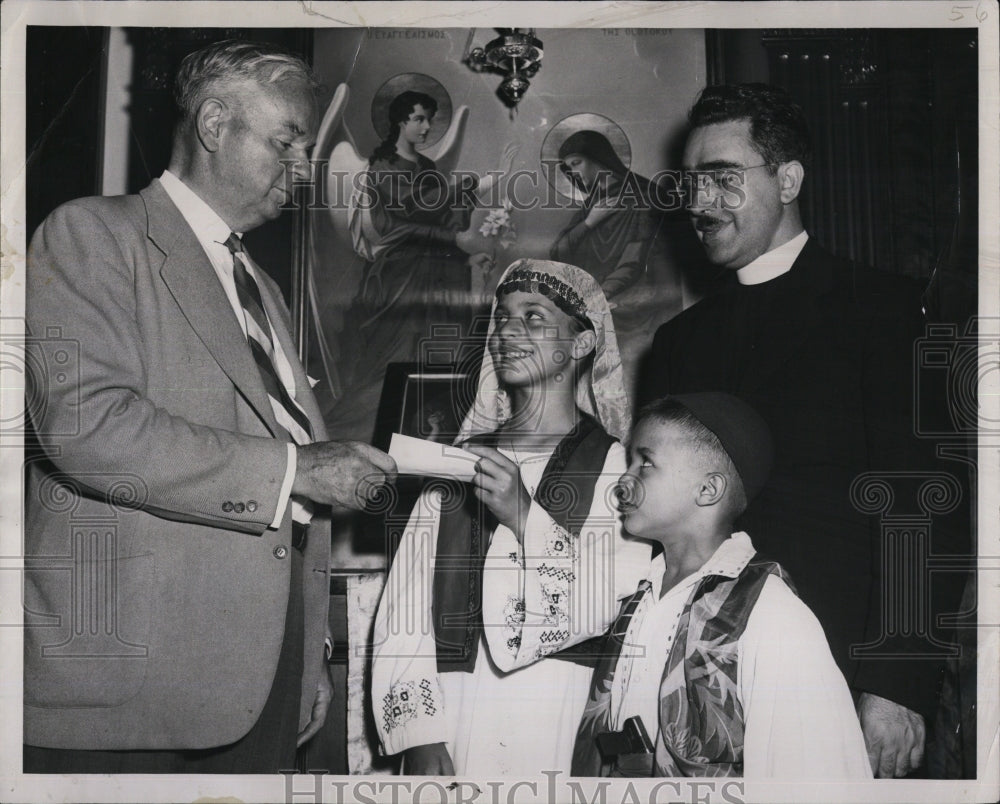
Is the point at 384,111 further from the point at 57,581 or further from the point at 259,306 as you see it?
the point at 57,581

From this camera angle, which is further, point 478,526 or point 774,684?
point 478,526

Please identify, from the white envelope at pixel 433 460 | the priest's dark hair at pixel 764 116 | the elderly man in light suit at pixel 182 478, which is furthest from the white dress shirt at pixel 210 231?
the priest's dark hair at pixel 764 116

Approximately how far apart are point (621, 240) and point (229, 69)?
1.26m

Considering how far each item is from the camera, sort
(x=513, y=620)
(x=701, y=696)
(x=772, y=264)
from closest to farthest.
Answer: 1. (x=701, y=696)
2. (x=513, y=620)
3. (x=772, y=264)

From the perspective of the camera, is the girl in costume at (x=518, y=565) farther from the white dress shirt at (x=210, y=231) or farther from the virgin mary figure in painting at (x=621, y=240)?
the white dress shirt at (x=210, y=231)

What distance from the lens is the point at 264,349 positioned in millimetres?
2984

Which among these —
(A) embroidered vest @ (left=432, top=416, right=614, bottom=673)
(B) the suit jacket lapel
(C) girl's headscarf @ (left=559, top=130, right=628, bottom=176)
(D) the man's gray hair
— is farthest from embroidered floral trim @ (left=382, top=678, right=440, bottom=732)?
(D) the man's gray hair

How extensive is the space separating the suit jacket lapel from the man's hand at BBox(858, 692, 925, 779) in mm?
1869

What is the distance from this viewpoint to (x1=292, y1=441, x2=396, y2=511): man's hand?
289 cm

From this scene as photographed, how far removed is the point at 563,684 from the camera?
9.79ft

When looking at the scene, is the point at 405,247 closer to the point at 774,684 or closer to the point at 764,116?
the point at 764,116

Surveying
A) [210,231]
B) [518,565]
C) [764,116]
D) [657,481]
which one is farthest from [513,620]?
[764,116]

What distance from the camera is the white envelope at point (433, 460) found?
303 centimetres

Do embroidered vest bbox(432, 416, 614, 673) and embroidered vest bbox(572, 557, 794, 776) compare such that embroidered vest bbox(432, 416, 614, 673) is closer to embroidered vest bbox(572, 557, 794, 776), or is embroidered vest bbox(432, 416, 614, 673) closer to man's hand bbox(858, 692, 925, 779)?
embroidered vest bbox(572, 557, 794, 776)
